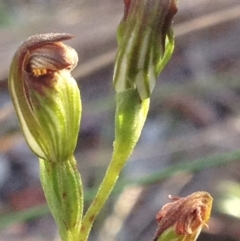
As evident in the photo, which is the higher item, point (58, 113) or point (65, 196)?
point (58, 113)

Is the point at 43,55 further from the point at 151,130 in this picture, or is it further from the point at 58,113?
the point at 151,130

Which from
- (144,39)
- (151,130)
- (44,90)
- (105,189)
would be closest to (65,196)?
(105,189)

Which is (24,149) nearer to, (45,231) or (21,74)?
(45,231)

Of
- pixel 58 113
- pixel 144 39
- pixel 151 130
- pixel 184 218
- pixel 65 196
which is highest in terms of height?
pixel 144 39

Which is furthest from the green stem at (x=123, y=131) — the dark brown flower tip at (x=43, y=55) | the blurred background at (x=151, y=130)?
the blurred background at (x=151, y=130)

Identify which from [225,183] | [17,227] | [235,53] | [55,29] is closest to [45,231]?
[17,227]
